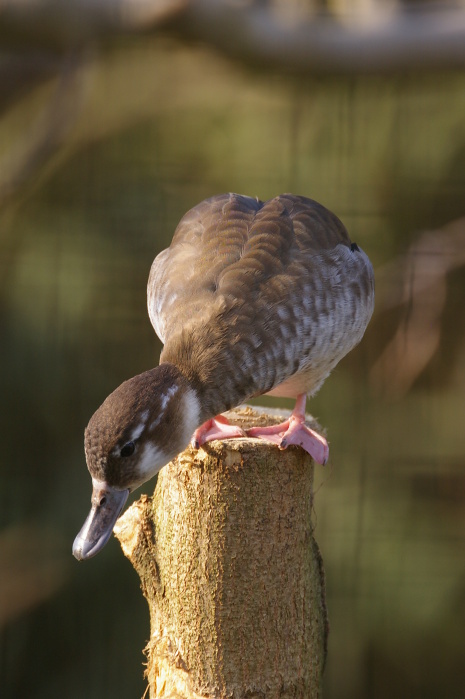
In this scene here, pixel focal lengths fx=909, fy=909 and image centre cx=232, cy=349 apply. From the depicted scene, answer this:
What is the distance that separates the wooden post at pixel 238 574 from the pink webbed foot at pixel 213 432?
0.07 feet

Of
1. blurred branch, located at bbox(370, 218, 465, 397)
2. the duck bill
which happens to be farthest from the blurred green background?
the duck bill

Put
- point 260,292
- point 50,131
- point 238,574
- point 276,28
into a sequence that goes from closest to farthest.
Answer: point 238,574, point 260,292, point 276,28, point 50,131

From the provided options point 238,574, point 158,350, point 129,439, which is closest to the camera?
point 129,439

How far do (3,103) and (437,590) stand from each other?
2.04 m

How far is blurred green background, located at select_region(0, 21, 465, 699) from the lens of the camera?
109 inches

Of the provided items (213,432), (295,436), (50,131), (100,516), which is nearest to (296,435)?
(295,436)

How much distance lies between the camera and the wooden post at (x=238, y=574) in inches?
56.1

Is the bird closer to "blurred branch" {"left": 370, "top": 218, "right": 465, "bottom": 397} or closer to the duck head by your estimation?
the duck head

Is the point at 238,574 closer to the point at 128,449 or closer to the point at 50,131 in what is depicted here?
the point at 128,449

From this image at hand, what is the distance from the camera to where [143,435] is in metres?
1.34

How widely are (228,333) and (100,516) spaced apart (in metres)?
0.36

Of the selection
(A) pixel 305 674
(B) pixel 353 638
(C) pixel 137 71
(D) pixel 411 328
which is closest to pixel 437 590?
(B) pixel 353 638

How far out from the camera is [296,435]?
1.52 m

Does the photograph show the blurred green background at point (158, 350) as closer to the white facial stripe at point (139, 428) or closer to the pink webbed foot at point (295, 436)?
the pink webbed foot at point (295, 436)
